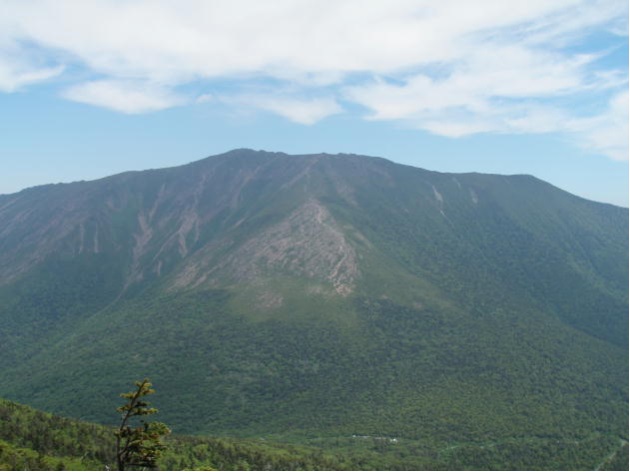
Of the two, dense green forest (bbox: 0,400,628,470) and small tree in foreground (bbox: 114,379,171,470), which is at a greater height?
small tree in foreground (bbox: 114,379,171,470)

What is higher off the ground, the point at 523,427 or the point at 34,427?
the point at 34,427

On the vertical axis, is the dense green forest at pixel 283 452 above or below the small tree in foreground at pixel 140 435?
below

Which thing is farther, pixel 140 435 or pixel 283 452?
pixel 283 452

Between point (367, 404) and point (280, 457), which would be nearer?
point (280, 457)

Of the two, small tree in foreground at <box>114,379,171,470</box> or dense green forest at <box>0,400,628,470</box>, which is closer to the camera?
small tree in foreground at <box>114,379,171,470</box>

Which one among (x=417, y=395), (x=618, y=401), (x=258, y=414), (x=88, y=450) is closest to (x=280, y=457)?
(x=88, y=450)

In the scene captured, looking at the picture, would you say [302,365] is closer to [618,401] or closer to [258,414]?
[258,414]

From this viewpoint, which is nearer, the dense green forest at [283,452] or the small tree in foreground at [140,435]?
the small tree in foreground at [140,435]

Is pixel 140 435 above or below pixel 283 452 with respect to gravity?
above
